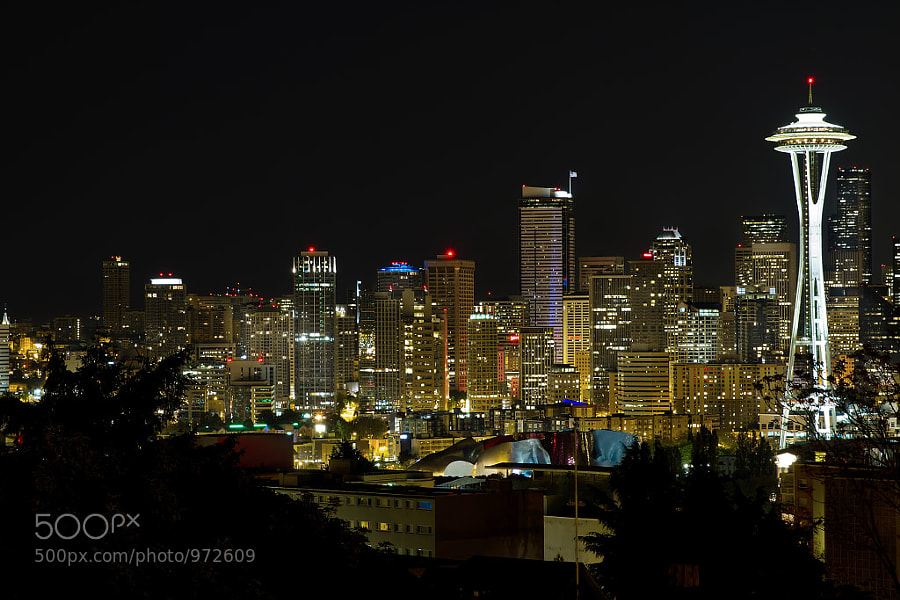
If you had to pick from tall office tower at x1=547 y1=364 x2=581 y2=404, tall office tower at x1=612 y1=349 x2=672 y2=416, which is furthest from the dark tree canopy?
tall office tower at x1=547 y1=364 x2=581 y2=404

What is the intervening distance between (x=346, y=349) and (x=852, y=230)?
39.8 m

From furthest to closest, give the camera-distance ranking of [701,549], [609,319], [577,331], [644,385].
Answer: [577,331], [609,319], [644,385], [701,549]

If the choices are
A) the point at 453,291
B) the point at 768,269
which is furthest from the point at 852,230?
the point at 453,291

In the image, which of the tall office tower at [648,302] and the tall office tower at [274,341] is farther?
the tall office tower at [648,302]

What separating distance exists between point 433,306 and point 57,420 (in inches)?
2878

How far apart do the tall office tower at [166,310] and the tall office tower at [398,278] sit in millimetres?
14810

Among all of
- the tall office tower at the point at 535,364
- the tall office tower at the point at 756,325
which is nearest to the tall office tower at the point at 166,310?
→ the tall office tower at the point at 535,364

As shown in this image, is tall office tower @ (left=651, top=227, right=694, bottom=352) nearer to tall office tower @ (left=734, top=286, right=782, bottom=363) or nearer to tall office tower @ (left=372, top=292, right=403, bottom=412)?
tall office tower @ (left=734, top=286, right=782, bottom=363)

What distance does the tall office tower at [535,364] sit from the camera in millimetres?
81500

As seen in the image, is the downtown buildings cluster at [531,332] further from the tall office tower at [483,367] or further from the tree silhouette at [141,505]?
the tree silhouette at [141,505]

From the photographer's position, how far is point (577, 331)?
96625 mm

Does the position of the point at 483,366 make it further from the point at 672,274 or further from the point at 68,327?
the point at 68,327

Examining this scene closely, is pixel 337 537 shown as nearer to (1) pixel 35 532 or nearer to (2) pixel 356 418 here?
(1) pixel 35 532

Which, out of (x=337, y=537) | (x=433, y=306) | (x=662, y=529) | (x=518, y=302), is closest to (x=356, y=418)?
(x=433, y=306)
